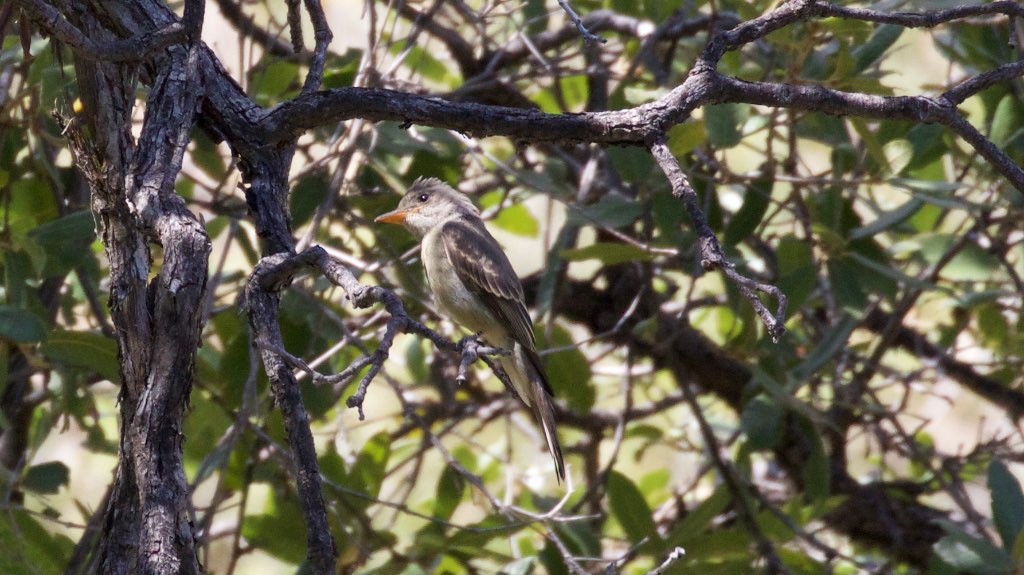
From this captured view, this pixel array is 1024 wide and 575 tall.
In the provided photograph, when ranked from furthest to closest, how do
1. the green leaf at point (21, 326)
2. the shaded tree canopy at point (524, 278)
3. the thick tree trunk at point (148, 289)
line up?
the green leaf at point (21, 326)
the shaded tree canopy at point (524, 278)
the thick tree trunk at point (148, 289)

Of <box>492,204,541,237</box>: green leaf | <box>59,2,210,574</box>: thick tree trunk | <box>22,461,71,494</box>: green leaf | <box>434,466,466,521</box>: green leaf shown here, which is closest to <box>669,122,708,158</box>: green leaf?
<box>434,466,466,521</box>: green leaf

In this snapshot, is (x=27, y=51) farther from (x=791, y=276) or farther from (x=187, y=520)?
(x=791, y=276)

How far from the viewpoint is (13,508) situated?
11.3 feet

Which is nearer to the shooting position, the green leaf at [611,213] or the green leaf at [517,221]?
the green leaf at [611,213]

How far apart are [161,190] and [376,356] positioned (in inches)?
22.3

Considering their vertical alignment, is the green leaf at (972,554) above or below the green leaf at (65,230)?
below

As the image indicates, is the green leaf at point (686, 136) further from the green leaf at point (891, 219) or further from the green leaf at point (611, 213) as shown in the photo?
the green leaf at point (891, 219)

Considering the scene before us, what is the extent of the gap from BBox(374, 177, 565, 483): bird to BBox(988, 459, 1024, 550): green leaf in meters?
1.63

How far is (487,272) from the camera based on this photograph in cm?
484

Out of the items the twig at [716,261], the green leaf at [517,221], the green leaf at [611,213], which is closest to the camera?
the twig at [716,261]

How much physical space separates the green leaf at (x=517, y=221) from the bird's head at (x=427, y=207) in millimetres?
600

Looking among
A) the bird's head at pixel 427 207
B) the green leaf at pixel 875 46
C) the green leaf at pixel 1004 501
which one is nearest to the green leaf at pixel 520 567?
the bird's head at pixel 427 207

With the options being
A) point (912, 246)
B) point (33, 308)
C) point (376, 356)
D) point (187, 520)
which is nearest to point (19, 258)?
point (33, 308)

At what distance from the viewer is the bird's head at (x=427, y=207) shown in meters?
4.55
